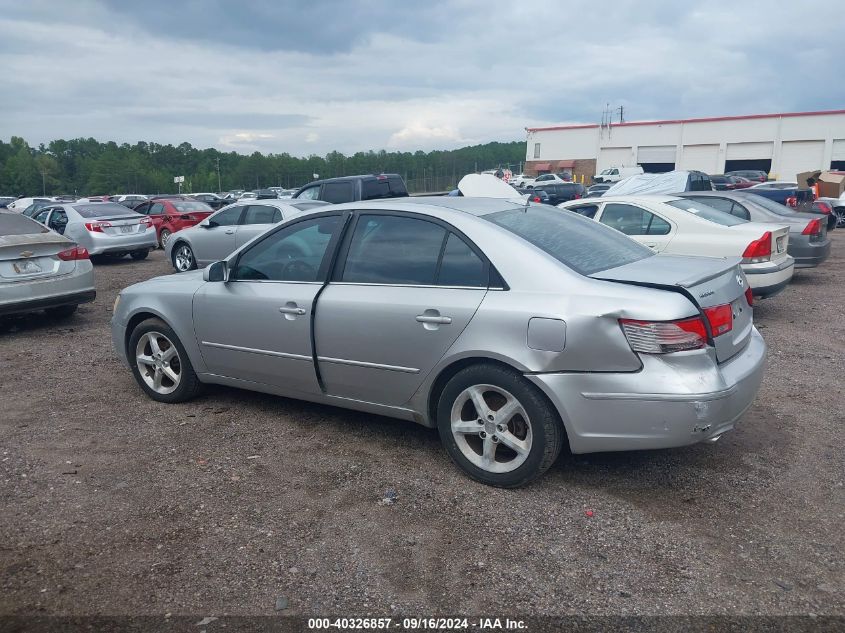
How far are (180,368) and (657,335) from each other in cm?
363

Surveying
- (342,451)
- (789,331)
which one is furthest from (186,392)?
(789,331)

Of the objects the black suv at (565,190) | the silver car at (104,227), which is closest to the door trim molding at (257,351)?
the silver car at (104,227)

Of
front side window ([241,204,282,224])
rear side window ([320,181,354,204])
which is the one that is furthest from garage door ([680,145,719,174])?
front side window ([241,204,282,224])

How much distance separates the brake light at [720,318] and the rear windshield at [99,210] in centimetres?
1526

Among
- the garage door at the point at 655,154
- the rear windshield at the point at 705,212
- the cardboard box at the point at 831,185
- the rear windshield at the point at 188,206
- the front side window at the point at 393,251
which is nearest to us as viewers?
the front side window at the point at 393,251

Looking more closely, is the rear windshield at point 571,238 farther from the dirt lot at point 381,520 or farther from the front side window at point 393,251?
the dirt lot at point 381,520

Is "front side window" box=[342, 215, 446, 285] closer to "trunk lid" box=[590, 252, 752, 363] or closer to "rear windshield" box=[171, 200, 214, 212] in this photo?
"trunk lid" box=[590, 252, 752, 363]

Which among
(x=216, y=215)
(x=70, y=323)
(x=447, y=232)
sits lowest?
(x=70, y=323)

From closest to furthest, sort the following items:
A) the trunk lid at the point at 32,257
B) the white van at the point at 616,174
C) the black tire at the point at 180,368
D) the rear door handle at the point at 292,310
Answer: the rear door handle at the point at 292,310 < the black tire at the point at 180,368 < the trunk lid at the point at 32,257 < the white van at the point at 616,174

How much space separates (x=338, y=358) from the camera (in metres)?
4.39

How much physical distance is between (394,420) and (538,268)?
72.1 inches

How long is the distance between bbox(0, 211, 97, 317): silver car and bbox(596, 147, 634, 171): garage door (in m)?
56.4

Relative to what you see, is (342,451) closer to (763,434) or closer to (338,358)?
(338,358)

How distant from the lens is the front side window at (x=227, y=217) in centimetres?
1350
